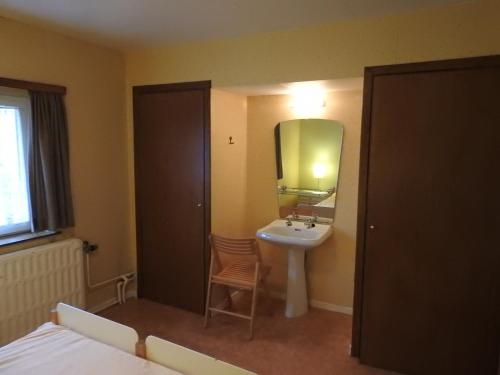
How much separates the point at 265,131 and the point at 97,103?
5.04ft

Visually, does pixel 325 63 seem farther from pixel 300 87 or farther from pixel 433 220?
pixel 433 220

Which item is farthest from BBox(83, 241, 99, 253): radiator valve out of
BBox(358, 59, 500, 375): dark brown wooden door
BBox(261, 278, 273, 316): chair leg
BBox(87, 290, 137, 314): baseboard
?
BBox(358, 59, 500, 375): dark brown wooden door

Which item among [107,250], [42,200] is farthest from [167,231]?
[42,200]

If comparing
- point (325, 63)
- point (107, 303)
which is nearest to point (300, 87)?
point (325, 63)

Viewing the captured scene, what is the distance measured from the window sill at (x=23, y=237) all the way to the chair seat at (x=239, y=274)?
4.36 feet

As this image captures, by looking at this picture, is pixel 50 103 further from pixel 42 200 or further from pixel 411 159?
pixel 411 159

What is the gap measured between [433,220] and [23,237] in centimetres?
283

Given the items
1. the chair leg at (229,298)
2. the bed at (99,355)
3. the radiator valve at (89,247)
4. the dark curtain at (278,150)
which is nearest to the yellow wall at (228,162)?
the dark curtain at (278,150)

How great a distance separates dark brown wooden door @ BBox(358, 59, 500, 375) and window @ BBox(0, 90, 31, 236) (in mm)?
2402

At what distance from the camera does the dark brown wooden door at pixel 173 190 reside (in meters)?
3.01

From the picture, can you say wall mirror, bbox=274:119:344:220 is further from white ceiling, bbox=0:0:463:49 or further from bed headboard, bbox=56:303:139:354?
bed headboard, bbox=56:303:139:354

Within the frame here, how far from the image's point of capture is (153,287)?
3.38 metres

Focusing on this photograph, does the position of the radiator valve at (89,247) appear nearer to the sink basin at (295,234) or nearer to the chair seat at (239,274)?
the chair seat at (239,274)

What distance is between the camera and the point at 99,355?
1.55 m
